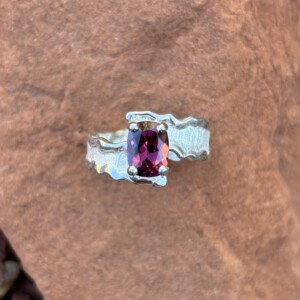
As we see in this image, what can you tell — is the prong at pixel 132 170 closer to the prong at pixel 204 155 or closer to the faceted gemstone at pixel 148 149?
the faceted gemstone at pixel 148 149

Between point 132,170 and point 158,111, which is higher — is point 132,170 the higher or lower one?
the lower one

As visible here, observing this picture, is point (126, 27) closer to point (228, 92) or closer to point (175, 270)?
point (228, 92)

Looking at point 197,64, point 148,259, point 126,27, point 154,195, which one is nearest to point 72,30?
point 126,27

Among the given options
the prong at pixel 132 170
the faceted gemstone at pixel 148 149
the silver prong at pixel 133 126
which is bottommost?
the prong at pixel 132 170

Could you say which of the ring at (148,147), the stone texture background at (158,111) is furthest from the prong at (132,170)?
the stone texture background at (158,111)

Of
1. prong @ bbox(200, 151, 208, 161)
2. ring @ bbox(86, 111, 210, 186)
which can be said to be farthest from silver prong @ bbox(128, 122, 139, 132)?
prong @ bbox(200, 151, 208, 161)

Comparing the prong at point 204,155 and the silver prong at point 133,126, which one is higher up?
the silver prong at point 133,126
